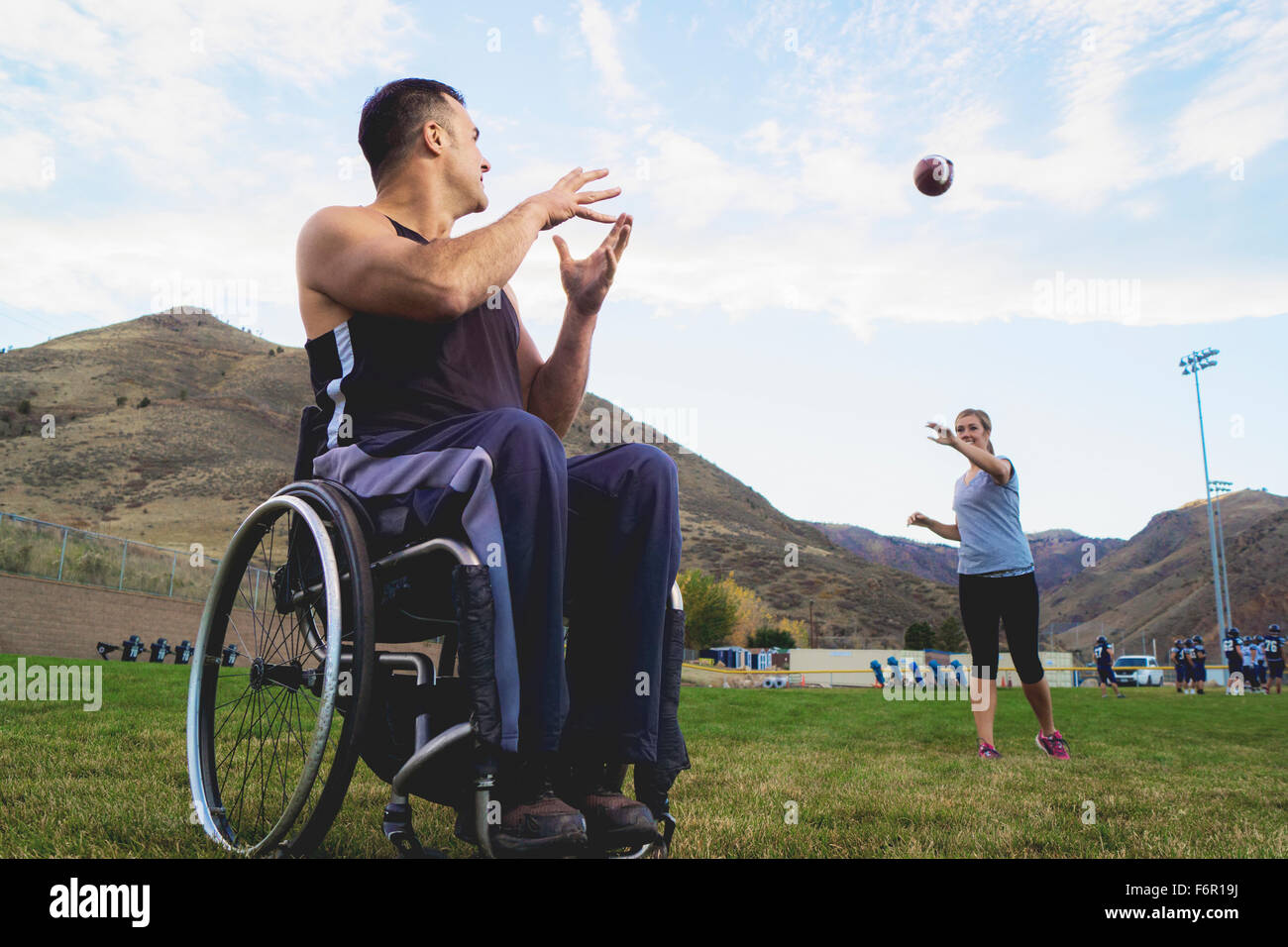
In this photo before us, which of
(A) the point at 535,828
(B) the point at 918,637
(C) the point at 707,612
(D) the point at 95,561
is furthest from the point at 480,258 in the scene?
(B) the point at 918,637

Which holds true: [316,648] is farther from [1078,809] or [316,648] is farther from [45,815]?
[1078,809]

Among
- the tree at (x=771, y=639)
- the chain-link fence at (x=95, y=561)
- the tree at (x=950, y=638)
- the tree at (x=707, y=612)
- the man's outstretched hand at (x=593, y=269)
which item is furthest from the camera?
the tree at (x=950, y=638)

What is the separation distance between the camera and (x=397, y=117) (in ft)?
8.15

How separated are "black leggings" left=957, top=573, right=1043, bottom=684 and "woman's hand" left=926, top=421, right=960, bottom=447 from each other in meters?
1.13

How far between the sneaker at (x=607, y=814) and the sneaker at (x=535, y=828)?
0.41 feet

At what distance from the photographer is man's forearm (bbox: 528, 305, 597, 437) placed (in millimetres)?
2701

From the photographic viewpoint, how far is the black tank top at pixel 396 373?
2131mm

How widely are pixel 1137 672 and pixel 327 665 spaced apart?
2136 inches

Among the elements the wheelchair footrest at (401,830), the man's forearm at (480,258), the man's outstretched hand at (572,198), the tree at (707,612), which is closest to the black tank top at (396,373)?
the man's forearm at (480,258)

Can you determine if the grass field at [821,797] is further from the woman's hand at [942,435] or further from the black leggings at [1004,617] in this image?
the woman's hand at [942,435]

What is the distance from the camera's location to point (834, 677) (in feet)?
139

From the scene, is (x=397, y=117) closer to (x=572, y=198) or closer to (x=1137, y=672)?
(x=572, y=198)

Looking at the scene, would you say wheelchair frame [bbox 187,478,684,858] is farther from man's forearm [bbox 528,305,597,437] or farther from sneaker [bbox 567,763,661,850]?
man's forearm [bbox 528,305,597,437]

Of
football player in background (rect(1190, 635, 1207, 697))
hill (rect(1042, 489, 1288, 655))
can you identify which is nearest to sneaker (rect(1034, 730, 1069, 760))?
football player in background (rect(1190, 635, 1207, 697))
